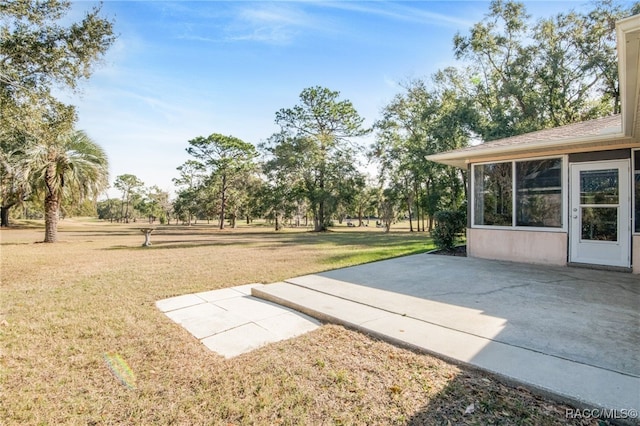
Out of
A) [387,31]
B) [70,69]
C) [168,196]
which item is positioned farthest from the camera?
[168,196]

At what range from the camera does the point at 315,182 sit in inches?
1024

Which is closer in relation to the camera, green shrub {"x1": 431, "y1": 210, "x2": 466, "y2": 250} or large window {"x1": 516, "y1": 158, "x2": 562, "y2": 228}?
large window {"x1": 516, "y1": 158, "x2": 562, "y2": 228}

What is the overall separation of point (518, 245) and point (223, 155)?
2777 cm

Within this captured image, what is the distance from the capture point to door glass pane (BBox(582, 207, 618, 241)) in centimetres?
609

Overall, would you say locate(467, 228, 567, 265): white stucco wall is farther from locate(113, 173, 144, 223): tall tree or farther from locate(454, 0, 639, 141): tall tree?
locate(113, 173, 144, 223): tall tree

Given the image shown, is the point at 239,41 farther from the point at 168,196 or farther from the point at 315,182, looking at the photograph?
the point at 168,196

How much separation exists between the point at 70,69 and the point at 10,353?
7365mm

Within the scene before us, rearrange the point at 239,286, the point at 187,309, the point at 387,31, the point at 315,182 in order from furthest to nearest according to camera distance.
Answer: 1. the point at 315,182
2. the point at 387,31
3. the point at 239,286
4. the point at 187,309

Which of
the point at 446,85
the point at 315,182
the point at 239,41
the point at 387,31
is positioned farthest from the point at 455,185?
the point at 239,41

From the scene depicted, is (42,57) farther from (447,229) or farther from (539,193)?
(539,193)

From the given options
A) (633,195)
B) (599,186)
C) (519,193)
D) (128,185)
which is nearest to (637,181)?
(633,195)

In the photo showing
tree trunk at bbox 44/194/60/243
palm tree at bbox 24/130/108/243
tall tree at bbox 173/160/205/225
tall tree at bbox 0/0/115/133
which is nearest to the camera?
tall tree at bbox 0/0/115/133

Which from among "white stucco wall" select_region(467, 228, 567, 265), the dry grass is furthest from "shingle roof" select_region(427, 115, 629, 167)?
the dry grass

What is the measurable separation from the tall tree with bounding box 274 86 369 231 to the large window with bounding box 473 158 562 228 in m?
17.6
